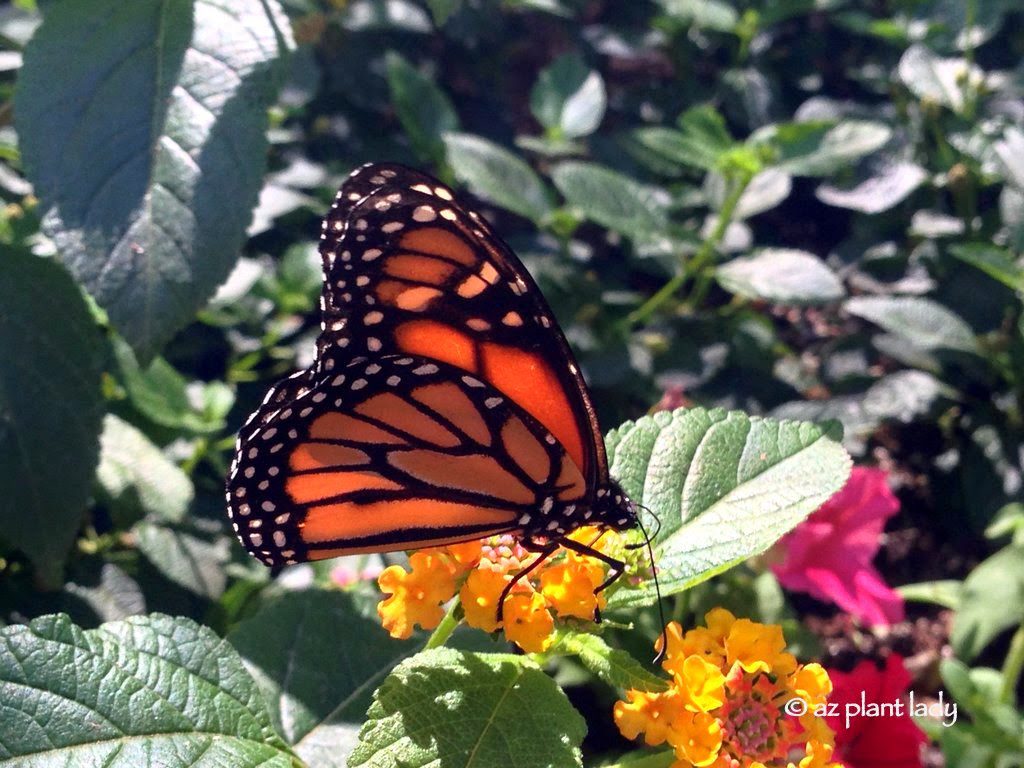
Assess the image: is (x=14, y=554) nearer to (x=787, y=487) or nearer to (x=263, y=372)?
(x=263, y=372)

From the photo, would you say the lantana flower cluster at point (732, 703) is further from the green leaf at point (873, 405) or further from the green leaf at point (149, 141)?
the green leaf at point (873, 405)

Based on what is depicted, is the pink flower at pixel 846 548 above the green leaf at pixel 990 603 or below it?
above

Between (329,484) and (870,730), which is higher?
(329,484)

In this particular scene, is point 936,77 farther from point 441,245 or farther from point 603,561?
point 603,561

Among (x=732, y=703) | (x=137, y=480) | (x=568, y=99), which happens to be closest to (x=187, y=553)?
(x=137, y=480)

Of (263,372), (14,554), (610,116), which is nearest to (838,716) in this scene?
(14,554)

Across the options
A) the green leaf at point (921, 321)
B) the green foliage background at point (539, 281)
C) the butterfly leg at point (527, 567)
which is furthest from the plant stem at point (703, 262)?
the butterfly leg at point (527, 567)

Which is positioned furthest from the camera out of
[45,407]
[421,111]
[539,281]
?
[421,111]
